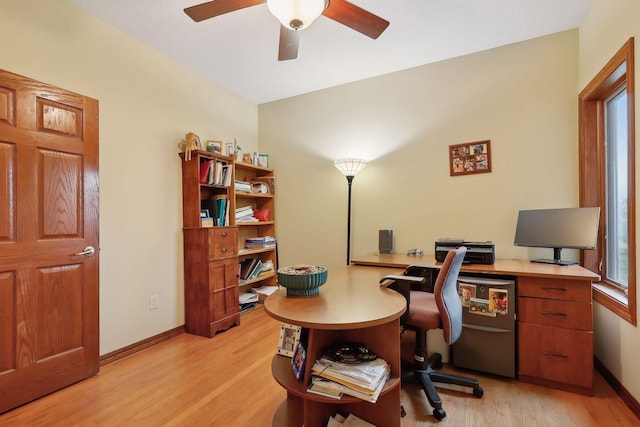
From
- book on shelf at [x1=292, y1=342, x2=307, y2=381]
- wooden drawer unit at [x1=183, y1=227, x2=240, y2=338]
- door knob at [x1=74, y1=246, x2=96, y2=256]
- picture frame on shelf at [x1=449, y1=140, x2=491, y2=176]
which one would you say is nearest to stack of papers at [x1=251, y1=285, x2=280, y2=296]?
wooden drawer unit at [x1=183, y1=227, x2=240, y2=338]

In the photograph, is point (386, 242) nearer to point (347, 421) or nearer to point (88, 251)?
point (347, 421)

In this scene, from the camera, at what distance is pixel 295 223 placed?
3.75m

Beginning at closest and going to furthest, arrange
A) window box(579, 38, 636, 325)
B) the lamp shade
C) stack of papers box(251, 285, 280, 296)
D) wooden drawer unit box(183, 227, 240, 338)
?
1. window box(579, 38, 636, 325)
2. wooden drawer unit box(183, 227, 240, 338)
3. the lamp shade
4. stack of papers box(251, 285, 280, 296)

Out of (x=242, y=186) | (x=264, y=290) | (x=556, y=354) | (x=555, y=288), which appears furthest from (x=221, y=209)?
(x=556, y=354)

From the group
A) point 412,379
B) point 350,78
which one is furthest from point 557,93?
point 412,379

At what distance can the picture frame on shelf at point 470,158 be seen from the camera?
8.85ft

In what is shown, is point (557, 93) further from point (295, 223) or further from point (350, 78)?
point (295, 223)

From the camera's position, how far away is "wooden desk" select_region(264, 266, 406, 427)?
1189 mm

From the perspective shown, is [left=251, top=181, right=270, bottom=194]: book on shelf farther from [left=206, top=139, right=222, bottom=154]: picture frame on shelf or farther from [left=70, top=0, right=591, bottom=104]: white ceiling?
[left=70, top=0, right=591, bottom=104]: white ceiling

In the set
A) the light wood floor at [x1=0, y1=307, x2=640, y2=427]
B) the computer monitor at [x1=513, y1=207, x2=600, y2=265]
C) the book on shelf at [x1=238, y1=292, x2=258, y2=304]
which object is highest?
the computer monitor at [x1=513, y1=207, x2=600, y2=265]

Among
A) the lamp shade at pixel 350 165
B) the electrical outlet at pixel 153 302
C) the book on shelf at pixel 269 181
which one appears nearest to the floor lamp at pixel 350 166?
the lamp shade at pixel 350 165

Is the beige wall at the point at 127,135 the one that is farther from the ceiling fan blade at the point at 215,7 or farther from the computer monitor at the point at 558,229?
the computer monitor at the point at 558,229

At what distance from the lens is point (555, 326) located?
1.89 m

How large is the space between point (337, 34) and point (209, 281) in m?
2.43
